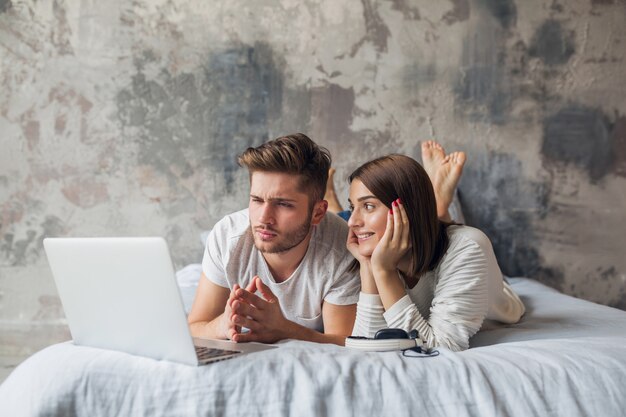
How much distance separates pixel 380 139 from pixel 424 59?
→ 0.45m

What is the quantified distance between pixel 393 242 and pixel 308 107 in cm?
173

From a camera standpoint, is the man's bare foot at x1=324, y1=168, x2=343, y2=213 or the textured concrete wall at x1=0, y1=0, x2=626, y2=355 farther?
the textured concrete wall at x1=0, y1=0, x2=626, y2=355

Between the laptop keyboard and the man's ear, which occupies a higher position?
the man's ear

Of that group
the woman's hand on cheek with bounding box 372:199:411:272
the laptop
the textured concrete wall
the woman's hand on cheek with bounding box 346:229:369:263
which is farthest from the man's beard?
the textured concrete wall

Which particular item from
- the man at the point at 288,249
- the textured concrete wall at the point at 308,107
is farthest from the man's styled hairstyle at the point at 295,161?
the textured concrete wall at the point at 308,107

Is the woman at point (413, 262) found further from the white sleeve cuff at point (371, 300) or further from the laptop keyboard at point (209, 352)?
the laptop keyboard at point (209, 352)

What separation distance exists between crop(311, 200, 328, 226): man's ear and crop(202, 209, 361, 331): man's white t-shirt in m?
0.07

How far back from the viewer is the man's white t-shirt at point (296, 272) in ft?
6.40

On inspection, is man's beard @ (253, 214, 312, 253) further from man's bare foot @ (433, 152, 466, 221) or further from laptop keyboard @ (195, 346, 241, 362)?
man's bare foot @ (433, 152, 466, 221)

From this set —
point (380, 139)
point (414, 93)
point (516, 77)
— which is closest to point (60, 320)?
point (380, 139)

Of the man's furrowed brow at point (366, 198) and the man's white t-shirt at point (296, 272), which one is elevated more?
the man's furrowed brow at point (366, 198)

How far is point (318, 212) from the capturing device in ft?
6.39

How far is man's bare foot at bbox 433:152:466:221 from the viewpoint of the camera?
2.83m

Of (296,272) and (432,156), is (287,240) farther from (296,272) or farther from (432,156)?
(432,156)
